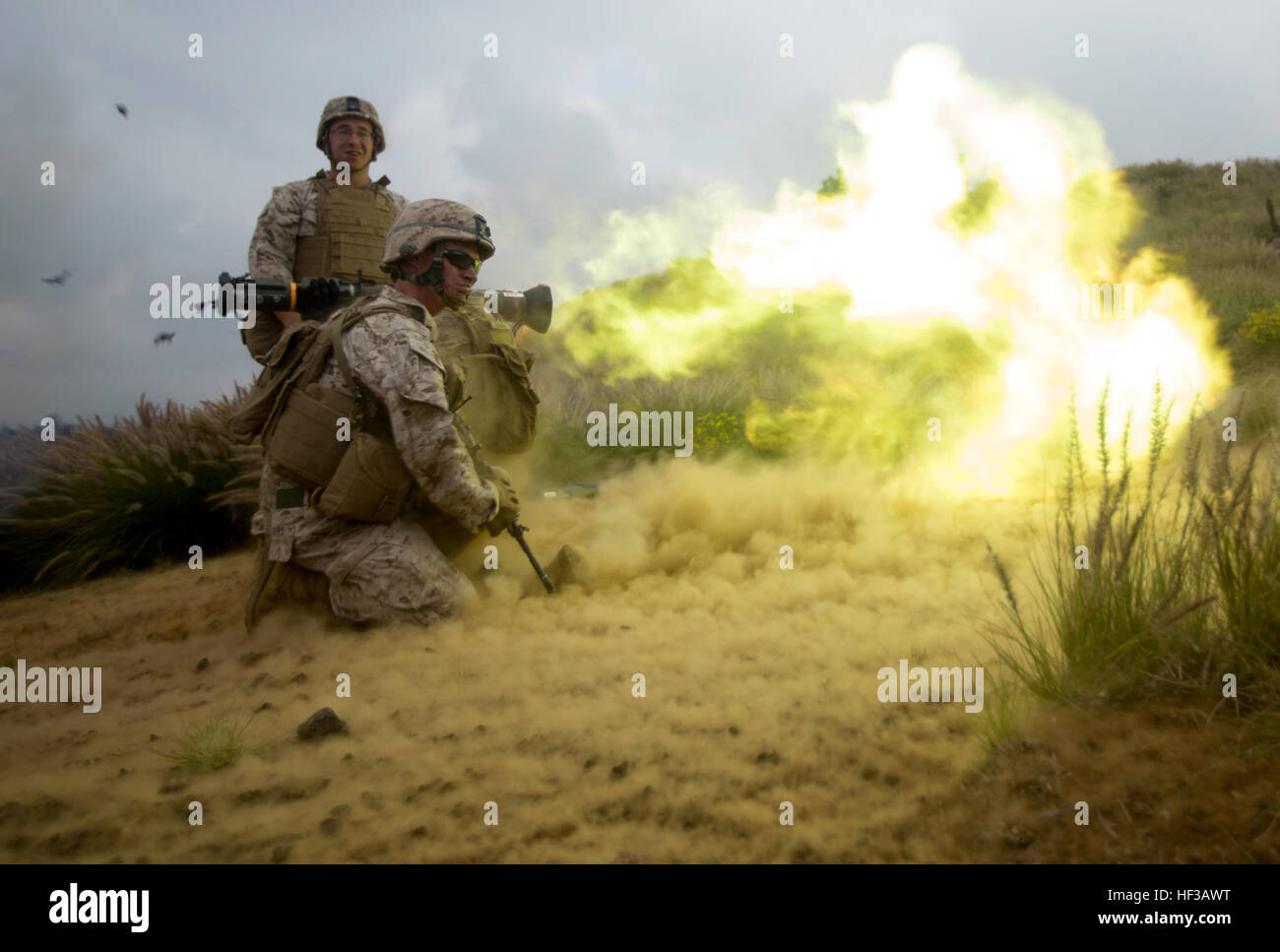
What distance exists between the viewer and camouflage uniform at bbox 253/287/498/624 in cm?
427

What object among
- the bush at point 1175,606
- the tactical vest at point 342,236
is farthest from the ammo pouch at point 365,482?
the bush at point 1175,606

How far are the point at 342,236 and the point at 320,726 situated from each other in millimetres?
4129

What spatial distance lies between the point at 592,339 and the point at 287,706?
15723 mm

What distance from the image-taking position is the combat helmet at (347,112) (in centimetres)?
606

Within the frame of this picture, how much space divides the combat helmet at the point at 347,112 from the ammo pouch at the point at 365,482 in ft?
10.2

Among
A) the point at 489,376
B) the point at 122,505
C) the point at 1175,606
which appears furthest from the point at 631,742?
the point at 122,505

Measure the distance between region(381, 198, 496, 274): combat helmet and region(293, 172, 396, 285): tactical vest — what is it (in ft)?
4.78

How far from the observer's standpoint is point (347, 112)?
19.9 feet

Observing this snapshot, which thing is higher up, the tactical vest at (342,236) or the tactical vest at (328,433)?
the tactical vest at (342,236)

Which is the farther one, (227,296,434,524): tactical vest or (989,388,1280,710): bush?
(227,296,434,524): tactical vest

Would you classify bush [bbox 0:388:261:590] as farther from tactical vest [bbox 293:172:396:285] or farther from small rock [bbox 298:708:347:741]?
small rock [bbox 298:708:347:741]

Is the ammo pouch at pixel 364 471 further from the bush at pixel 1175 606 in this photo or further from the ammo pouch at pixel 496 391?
the bush at pixel 1175 606

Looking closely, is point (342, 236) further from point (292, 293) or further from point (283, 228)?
point (292, 293)

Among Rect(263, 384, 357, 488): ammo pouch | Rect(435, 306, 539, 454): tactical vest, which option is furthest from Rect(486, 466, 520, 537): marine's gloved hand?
Rect(435, 306, 539, 454): tactical vest
